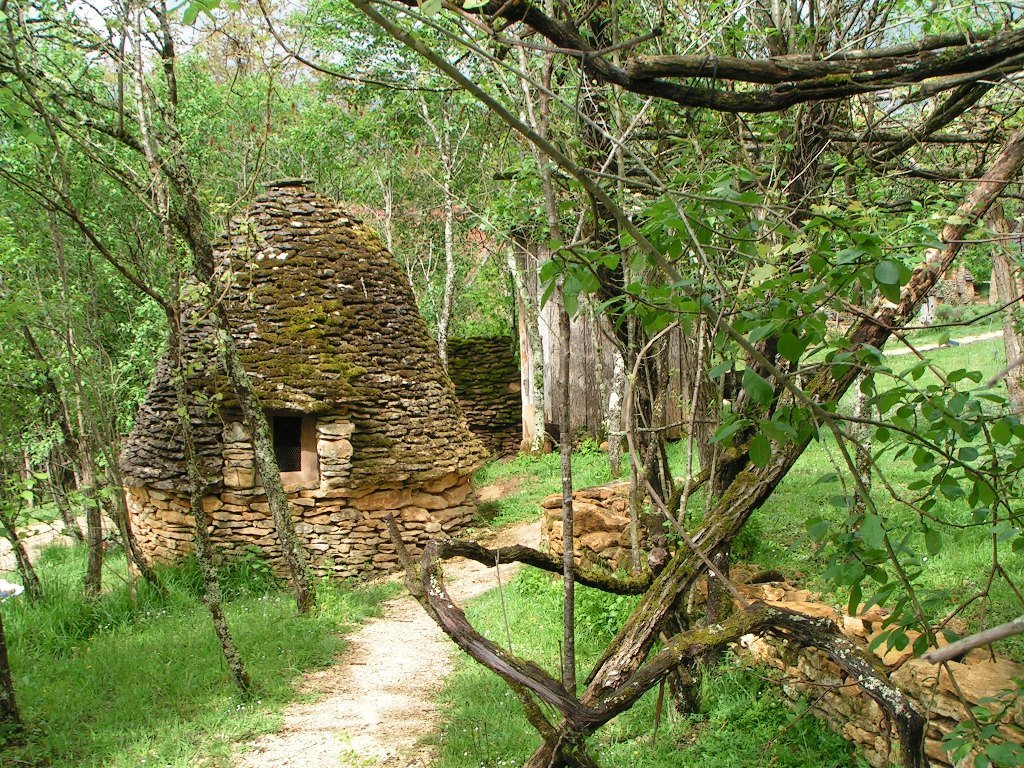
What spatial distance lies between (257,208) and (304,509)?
13.1 ft

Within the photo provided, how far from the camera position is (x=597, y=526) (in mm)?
6875

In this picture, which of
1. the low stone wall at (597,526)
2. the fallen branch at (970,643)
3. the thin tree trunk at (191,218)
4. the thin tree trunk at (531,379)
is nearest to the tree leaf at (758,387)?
the fallen branch at (970,643)

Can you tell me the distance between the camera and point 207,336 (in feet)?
29.7

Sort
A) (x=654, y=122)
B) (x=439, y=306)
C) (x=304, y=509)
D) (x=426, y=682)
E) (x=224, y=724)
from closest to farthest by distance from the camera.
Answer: (x=654, y=122) → (x=224, y=724) → (x=426, y=682) → (x=304, y=509) → (x=439, y=306)

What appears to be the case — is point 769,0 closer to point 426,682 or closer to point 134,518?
point 426,682

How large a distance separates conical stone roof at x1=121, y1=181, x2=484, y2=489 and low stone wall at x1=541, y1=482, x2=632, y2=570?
2.28 m

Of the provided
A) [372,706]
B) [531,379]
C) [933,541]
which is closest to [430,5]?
[933,541]

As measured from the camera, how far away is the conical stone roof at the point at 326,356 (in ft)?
28.9

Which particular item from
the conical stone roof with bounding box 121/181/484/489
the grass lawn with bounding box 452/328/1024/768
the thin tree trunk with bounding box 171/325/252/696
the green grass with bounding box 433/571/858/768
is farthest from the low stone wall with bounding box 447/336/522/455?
the thin tree trunk with bounding box 171/325/252/696

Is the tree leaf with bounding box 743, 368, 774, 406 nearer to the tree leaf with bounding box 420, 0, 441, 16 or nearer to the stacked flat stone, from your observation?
the tree leaf with bounding box 420, 0, 441, 16

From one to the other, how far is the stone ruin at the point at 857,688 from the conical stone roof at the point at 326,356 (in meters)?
5.18

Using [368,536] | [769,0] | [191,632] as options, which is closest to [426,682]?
[191,632]

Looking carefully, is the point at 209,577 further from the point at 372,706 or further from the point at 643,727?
the point at 643,727

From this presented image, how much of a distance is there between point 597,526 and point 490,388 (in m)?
9.12
